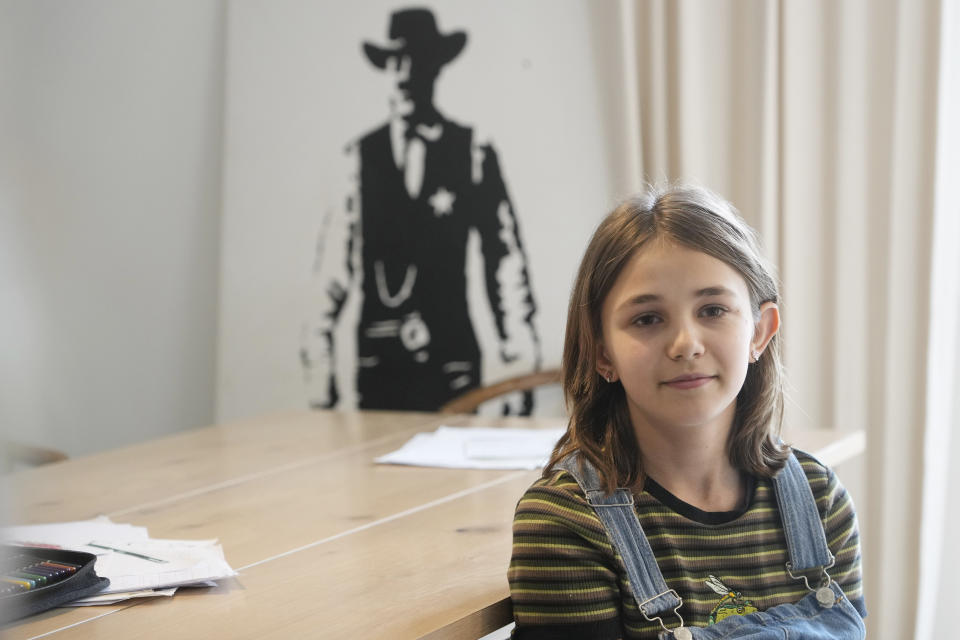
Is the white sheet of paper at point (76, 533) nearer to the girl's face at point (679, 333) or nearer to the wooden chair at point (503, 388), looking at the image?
the girl's face at point (679, 333)

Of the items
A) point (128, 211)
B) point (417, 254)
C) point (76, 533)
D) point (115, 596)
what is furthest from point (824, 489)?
point (128, 211)

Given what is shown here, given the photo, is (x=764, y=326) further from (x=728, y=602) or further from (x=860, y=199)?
(x=860, y=199)

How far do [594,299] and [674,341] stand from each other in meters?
0.12

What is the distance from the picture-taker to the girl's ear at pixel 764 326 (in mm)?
1239

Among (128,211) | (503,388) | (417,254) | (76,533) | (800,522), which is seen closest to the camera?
(800,522)

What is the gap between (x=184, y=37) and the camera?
3.39 m

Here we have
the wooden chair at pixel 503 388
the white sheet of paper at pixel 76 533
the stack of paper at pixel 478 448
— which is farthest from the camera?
the wooden chair at pixel 503 388

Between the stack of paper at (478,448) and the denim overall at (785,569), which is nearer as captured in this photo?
the denim overall at (785,569)

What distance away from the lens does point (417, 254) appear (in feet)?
10.0

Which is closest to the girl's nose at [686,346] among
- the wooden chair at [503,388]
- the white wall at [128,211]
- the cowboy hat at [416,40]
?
the wooden chair at [503,388]

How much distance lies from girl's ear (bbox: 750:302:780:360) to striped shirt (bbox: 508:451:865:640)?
167 millimetres

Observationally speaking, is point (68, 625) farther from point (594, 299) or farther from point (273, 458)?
point (273, 458)

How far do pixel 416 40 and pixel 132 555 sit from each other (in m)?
2.09

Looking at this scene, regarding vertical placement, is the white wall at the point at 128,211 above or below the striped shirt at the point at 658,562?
above
